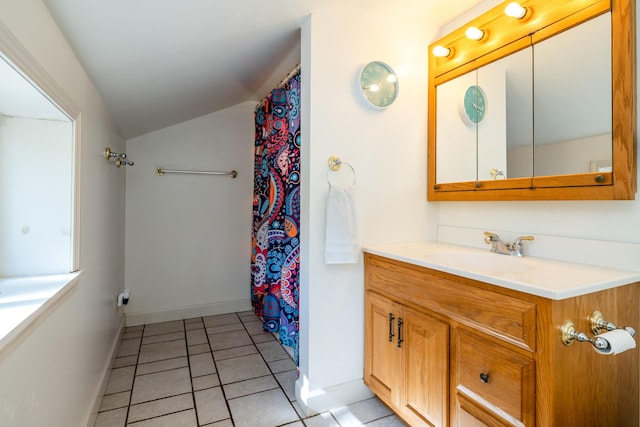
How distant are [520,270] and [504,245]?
0.76 feet

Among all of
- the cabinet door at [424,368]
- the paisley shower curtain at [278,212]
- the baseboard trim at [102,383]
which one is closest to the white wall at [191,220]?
the paisley shower curtain at [278,212]

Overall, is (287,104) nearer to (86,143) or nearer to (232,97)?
(232,97)

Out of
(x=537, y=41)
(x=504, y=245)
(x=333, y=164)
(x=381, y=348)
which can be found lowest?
(x=381, y=348)

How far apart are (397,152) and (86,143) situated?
5.07 ft

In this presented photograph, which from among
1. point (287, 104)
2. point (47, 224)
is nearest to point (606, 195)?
point (287, 104)

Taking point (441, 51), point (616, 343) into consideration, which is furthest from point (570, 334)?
point (441, 51)

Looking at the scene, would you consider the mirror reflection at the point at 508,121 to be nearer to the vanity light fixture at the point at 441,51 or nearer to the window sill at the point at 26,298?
the vanity light fixture at the point at 441,51

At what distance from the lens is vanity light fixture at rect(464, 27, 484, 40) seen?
1.59m

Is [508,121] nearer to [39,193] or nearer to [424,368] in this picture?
[424,368]

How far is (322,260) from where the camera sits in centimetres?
164

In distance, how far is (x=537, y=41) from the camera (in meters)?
1.40

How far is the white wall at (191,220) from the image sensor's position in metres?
2.82

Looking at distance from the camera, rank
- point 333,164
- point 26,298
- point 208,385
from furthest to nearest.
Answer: point 208,385
point 333,164
point 26,298

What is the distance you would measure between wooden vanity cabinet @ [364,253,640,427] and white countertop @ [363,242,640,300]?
0.04 m
